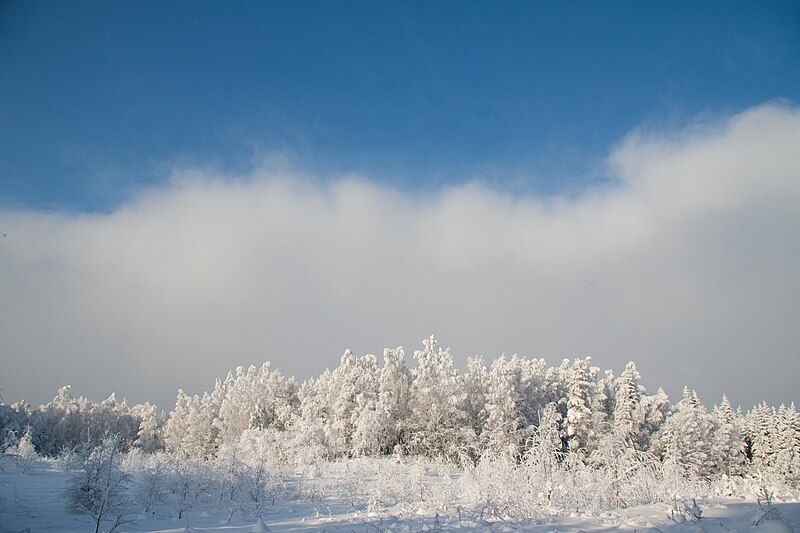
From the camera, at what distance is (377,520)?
10328 millimetres

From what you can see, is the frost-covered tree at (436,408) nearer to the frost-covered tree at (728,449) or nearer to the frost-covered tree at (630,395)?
the frost-covered tree at (630,395)

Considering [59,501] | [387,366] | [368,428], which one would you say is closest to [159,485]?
[59,501]

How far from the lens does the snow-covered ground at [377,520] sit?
8.69 metres

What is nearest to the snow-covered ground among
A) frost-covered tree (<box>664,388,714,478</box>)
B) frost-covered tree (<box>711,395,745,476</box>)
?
frost-covered tree (<box>664,388,714,478</box>)

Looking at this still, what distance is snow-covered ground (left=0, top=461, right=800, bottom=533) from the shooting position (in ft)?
28.5

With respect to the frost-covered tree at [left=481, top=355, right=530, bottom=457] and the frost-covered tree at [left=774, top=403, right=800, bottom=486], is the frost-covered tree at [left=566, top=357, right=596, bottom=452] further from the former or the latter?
the frost-covered tree at [left=774, top=403, right=800, bottom=486]

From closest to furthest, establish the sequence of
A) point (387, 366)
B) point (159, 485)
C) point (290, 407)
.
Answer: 1. point (159, 485)
2. point (387, 366)
3. point (290, 407)

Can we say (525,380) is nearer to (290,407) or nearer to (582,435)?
(582,435)

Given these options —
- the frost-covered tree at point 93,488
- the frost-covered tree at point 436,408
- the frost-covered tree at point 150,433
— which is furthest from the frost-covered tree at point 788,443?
the frost-covered tree at point 150,433

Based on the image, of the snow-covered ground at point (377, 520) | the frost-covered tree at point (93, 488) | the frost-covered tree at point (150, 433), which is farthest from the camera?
the frost-covered tree at point (150, 433)

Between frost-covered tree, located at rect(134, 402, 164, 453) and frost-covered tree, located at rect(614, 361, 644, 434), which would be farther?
frost-covered tree, located at rect(134, 402, 164, 453)

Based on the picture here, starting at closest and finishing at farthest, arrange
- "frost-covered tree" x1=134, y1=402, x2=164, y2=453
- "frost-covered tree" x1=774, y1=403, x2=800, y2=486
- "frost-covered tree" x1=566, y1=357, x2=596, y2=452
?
"frost-covered tree" x1=566, y1=357, x2=596, y2=452, "frost-covered tree" x1=774, y1=403, x2=800, y2=486, "frost-covered tree" x1=134, y1=402, x2=164, y2=453

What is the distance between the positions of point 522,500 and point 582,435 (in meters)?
38.9

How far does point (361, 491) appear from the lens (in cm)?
1809
